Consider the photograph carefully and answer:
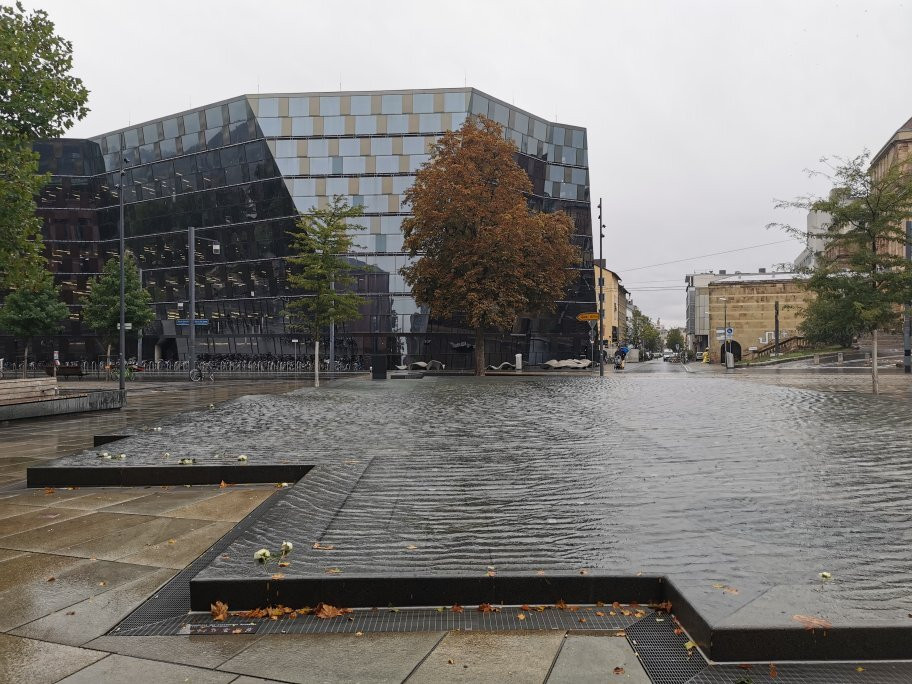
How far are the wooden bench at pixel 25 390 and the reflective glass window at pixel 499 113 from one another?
128 ft

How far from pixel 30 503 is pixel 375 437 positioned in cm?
482

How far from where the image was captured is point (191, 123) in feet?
169

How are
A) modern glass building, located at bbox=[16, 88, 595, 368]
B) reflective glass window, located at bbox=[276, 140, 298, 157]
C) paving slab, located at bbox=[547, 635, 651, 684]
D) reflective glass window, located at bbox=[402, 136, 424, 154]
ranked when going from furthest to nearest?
reflective glass window, located at bbox=[276, 140, 298, 157] → reflective glass window, located at bbox=[402, 136, 424, 154] → modern glass building, located at bbox=[16, 88, 595, 368] → paving slab, located at bbox=[547, 635, 651, 684]

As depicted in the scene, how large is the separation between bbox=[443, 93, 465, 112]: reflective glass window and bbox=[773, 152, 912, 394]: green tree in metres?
32.3

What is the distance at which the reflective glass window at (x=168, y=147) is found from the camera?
52.6m

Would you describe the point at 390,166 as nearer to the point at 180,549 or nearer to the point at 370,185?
the point at 370,185

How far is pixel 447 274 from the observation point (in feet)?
108

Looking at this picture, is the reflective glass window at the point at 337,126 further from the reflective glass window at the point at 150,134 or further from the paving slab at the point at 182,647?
the paving slab at the point at 182,647

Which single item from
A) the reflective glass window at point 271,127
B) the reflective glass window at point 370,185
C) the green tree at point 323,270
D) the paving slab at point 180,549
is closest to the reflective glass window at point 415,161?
the reflective glass window at point 370,185

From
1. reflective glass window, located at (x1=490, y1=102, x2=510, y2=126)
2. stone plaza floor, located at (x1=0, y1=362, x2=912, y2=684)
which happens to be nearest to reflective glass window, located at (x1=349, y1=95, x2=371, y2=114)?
reflective glass window, located at (x1=490, y1=102, x2=510, y2=126)

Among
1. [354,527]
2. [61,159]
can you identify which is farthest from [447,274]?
[61,159]

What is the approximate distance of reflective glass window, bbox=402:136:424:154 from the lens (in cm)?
4778

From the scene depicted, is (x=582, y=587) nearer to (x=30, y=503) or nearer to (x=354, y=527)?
(x=354, y=527)

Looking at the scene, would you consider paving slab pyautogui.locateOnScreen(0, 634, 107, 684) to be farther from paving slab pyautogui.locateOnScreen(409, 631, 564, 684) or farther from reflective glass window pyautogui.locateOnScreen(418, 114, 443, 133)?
reflective glass window pyautogui.locateOnScreen(418, 114, 443, 133)
